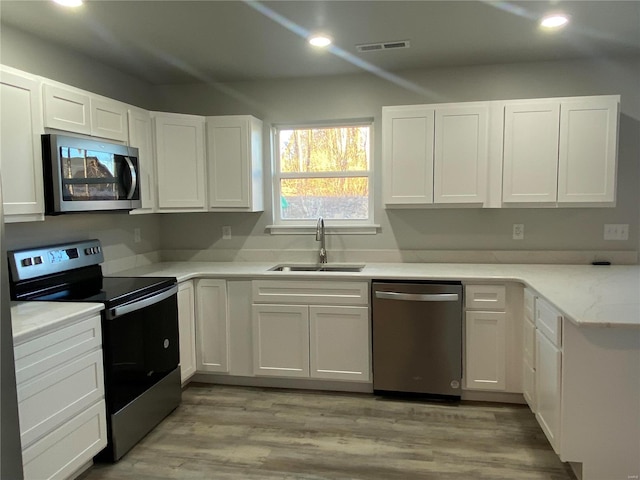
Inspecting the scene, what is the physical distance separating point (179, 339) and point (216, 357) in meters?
0.38

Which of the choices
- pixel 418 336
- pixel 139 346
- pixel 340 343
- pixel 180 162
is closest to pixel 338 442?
pixel 340 343

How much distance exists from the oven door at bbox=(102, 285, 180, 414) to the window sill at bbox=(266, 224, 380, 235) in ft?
3.76

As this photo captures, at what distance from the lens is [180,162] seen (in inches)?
139

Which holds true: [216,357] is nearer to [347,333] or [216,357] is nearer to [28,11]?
[347,333]

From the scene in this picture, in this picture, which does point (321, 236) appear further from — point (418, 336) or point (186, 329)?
point (186, 329)

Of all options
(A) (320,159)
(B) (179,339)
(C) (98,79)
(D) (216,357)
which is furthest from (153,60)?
(D) (216,357)

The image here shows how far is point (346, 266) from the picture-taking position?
3.71m

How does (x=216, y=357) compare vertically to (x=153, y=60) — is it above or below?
below

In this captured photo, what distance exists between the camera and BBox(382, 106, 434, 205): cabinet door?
3320mm

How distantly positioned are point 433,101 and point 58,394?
3139 mm

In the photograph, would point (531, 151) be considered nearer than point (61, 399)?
No

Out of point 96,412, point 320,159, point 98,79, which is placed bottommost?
point 96,412

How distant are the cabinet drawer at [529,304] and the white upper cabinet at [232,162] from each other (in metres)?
2.10

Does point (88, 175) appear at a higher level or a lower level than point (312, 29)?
lower
